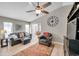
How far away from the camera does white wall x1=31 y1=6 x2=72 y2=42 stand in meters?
2.09

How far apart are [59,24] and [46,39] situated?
1.40ft

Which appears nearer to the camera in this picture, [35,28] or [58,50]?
[58,50]

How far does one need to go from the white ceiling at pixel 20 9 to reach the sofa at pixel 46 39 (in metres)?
0.43

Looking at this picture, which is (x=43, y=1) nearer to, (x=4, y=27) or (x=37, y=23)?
(x=37, y=23)

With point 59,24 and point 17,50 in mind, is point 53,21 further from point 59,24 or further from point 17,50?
point 17,50

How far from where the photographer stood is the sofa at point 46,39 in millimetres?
2158

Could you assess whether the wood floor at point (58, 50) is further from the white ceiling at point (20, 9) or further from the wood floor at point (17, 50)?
the white ceiling at point (20, 9)

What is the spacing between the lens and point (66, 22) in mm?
2100

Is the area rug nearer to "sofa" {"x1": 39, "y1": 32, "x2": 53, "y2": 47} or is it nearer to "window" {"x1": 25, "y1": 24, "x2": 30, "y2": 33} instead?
"sofa" {"x1": 39, "y1": 32, "x2": 53, "y2": 47}

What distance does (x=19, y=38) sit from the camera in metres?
2.17

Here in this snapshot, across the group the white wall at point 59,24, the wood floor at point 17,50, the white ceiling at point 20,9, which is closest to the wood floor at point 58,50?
the wood floor at point 17,50

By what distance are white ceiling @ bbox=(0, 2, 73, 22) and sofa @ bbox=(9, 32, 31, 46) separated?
1.08 feet

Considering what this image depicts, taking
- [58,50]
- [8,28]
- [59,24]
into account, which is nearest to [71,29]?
[59,24]

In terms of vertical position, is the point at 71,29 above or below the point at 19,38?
above
